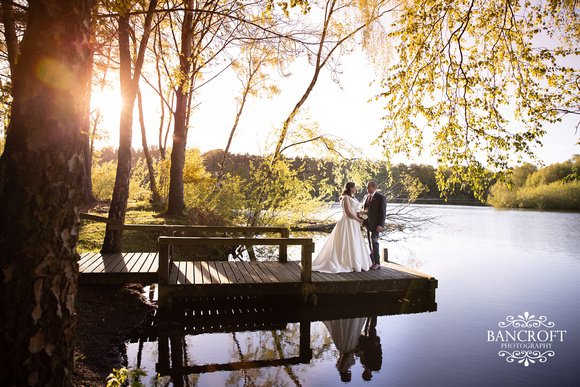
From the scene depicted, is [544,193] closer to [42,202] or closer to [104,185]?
[104,185]

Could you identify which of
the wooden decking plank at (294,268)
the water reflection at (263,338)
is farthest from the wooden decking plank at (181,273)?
the wooden decking plank at (294,268)

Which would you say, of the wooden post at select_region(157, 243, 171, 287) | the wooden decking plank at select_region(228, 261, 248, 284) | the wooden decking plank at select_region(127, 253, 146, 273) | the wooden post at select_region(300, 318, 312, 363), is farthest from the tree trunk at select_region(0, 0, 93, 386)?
the wooden decking plank at select_region(127, 253, 146, 273)

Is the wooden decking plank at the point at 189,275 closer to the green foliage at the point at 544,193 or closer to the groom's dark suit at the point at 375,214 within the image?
the groom's dark suit at the point at 375,214

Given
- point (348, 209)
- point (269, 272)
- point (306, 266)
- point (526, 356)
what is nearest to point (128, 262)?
point (269, 272)

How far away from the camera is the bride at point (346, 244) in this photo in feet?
27.5

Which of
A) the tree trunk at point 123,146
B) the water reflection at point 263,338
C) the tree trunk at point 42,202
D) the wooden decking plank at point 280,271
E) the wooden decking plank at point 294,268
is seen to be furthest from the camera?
the tree trunk at point 123,146

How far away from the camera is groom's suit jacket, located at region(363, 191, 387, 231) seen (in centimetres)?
858

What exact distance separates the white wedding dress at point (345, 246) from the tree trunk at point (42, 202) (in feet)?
20.4

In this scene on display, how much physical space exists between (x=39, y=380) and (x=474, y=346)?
250 inches

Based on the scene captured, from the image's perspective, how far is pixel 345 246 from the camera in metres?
8.55

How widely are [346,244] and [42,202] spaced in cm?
673

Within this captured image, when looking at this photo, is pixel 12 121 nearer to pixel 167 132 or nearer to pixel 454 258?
pixel 454 258

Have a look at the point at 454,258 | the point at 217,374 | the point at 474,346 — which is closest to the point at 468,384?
the point at 474,346

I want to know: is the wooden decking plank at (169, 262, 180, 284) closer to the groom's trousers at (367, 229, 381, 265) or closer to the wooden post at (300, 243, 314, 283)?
the wooden post at (300, 243, 314, 283)
